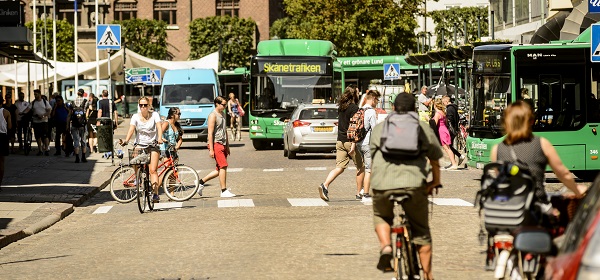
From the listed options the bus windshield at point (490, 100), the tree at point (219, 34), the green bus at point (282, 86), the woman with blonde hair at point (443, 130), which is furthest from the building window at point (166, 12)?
the bus windshield at point (490, 100)

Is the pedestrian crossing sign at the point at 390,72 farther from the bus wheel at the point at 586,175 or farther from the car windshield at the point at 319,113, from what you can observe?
the bus wheel at the point at 586,175

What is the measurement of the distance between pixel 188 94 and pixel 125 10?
6976 centimetres

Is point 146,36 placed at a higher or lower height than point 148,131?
higher

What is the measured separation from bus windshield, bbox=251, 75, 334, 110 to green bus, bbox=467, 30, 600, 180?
14846 mm

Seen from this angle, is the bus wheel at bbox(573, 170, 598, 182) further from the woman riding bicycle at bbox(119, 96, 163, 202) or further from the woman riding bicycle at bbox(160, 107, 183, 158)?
the woman riding bicycle at bbox(119, 96, 163, 202)

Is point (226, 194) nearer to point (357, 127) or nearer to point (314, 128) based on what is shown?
point (357, 127)

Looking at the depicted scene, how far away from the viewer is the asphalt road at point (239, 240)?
11781 mm

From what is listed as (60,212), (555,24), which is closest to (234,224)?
(60,212)

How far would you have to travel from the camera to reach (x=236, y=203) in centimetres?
2031

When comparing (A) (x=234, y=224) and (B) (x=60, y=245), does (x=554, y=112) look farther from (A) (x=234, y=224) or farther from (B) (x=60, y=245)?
(B) (x=60, y=245)

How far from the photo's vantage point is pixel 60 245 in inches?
589

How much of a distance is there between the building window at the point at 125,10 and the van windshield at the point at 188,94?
69.1m

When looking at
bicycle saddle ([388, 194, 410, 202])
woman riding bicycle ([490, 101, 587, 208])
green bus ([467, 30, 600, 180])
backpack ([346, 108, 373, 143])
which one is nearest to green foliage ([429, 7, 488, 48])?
green bus ([467, 30, 600, 180])

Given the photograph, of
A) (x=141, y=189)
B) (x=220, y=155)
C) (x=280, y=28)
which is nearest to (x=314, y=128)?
(x=220, y=155)
